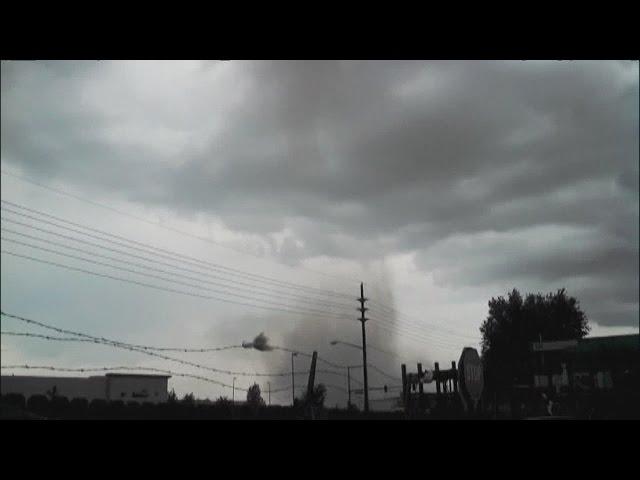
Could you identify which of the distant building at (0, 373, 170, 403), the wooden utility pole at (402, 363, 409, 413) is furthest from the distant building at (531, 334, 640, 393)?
the distant building at (0, 373, 170, 403)

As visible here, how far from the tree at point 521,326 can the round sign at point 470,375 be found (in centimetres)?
4318

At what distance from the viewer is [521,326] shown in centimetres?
6053

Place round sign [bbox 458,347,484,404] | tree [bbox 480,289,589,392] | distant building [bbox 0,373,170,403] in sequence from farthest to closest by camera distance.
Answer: tree [bbox 480,289,589,392]
distant building [bbox 0,373,170,403]
round sign [bbox 458,347,484,404]

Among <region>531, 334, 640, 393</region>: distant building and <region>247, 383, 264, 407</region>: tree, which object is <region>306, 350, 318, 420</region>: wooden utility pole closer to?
<region>247, 383, 264, 407</region>: tree

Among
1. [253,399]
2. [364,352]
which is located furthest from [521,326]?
[253,399]

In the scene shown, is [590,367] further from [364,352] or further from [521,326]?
[521,326]

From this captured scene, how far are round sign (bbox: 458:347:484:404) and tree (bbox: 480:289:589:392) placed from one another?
43.2 metres

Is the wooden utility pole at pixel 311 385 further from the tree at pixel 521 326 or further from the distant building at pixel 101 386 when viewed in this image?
the tree at pixel 521 326

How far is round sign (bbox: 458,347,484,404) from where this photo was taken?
1308 centimetres
